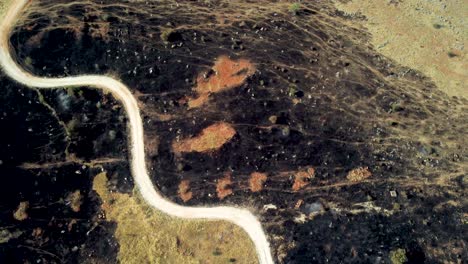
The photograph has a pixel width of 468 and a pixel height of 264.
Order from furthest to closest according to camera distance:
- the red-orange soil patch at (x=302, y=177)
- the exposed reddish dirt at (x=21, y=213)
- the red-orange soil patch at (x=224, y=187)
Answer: the red-orange soil patch at (x=302, y=177) < the red-orange soil patch at (x=224, y=187) < the exposed reddish dirt at (x=21, y=213)

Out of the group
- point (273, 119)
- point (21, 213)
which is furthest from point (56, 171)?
point (273, 119)

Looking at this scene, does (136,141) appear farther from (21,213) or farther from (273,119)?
(273,119)

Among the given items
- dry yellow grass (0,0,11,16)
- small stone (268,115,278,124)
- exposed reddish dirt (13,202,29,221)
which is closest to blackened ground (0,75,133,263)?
exposed reddish dirt (13,202,29,221)

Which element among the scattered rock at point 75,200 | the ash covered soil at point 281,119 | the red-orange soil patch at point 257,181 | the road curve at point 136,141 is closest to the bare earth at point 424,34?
the ash covered soil at point 281,119

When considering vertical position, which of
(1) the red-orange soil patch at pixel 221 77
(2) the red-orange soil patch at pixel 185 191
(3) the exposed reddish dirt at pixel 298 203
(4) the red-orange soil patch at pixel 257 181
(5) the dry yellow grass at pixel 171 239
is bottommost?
(5) the dry yellow grass at pixel 171 239

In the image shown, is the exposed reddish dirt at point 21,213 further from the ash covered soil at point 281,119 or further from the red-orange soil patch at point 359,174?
the red-orange soil patch at point 359,174

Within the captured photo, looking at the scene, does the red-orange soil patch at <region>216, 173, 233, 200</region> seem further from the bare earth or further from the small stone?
the bare earth
